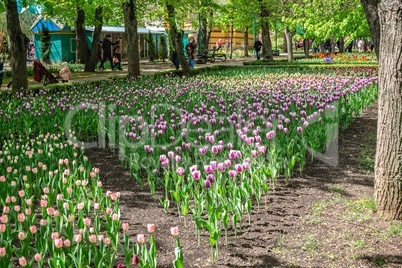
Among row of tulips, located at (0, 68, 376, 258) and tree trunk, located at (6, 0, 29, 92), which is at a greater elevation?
tree trunk, located at (6, 0, 29, 92)

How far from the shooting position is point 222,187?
4992 mm

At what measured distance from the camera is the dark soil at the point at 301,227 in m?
4.13

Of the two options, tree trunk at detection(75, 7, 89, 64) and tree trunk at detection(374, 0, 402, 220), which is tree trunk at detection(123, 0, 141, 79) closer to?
tree trunk at detection(75, 7, 89, 64)

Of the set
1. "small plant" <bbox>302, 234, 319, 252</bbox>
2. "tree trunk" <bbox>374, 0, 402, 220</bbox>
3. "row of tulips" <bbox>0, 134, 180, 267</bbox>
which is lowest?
"small plant" <bbox>302, 234, 319, 252</bbox>

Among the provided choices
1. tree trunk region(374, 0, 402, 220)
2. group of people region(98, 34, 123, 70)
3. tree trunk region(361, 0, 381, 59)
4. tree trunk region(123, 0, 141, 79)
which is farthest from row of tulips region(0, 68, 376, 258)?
group of people region(98, 34, 123, 70)

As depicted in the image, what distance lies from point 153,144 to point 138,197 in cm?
116

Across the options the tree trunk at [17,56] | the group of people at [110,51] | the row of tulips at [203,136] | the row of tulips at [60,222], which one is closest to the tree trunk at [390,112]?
the row of tulips at [203,136]

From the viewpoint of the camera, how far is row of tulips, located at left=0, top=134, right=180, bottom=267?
3.42 metres

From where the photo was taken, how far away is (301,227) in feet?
15.7

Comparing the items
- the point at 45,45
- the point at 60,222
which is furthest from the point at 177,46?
the point at 60,222

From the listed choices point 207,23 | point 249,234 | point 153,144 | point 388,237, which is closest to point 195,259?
point 249,234

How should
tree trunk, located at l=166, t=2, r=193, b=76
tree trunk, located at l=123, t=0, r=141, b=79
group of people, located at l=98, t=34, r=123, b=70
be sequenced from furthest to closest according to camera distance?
group of people, located at l=98, t=34, r=123, b=70, tree trunk, located at l=166, t=2, r=193, b=76, tree trunk, located at l=123, t=0, r=141, b=79

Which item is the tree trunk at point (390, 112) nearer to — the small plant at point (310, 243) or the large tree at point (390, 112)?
the large tree at point (390, 112)

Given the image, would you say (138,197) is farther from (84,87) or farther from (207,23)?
(207,23)
